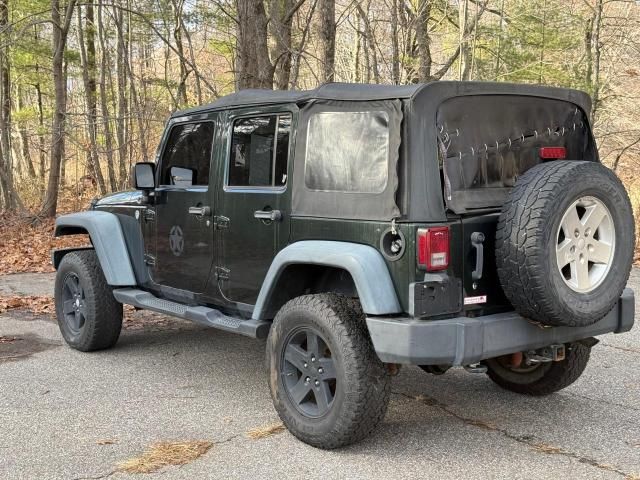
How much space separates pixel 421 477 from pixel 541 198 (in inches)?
59.8

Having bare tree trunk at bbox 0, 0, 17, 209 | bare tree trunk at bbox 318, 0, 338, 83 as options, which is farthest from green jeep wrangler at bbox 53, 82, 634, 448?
bare tree trunk at bbox 0, 0, 17, 209

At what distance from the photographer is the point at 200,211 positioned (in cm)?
489

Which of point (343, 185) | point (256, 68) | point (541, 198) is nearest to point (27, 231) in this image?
point (256, 68)

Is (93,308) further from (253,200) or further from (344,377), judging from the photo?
(344,377)

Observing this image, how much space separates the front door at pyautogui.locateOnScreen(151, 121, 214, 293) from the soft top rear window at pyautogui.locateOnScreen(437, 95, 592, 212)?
6.28ft

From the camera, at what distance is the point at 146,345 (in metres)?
6.21

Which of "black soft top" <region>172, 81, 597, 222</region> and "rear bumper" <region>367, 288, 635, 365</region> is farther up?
"black soft top" <region>172, 81, 597, 222</region>

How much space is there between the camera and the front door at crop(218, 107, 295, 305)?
432 centimetres

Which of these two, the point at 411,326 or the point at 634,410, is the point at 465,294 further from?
the point at 634,410

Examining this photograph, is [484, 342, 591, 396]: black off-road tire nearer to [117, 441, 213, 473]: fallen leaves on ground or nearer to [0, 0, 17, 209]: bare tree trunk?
[117, 441, 213, 473]: fallen leaves on ground

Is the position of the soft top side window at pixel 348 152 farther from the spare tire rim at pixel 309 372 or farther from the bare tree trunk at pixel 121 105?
the bare tree trunk at pixel 121 105

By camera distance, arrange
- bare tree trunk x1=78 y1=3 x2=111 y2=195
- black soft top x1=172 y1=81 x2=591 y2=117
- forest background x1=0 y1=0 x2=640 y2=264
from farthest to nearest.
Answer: bare tree trunk x1=78 y1=3 x2=111 y2=195
forest background x1=0 y1=0 x2=640 y2=264
black soft top x1=172 y1=81 x2=591 y2=117

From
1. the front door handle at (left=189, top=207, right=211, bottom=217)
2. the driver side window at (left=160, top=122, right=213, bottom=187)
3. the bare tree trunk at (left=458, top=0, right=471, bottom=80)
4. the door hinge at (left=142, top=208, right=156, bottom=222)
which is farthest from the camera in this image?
the bare tree trunk at (left=458, top=0, right=471, bottom=80)

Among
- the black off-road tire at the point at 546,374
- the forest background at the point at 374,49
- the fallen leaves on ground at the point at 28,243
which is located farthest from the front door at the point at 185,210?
the fallen leaves on ground at the point at 28,243
